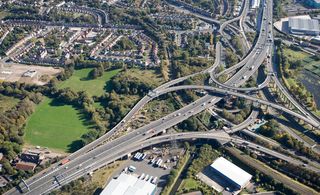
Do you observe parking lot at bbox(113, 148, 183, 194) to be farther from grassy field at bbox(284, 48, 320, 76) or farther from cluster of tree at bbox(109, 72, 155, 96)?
grassy field at bbox(284, 48, 320, 76)

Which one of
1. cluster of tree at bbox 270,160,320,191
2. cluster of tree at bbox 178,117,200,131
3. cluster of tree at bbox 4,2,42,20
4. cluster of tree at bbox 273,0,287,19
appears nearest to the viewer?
cluster of tree at bbox 270,160,320,191

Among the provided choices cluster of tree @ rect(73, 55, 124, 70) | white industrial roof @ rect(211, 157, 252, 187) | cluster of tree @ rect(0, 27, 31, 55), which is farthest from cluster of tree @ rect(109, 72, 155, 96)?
cluster of tree @ rect(0, 27, 31, 55)

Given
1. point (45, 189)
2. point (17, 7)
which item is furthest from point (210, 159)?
point (17, 7)

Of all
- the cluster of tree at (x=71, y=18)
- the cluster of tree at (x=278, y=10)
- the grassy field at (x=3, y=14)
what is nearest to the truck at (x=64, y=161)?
the cluster of tree at (x=71, y=18)

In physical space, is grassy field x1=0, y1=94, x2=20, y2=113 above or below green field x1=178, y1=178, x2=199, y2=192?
above

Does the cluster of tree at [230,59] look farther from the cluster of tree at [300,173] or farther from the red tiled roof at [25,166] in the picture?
the red tiled roof at [25,166]

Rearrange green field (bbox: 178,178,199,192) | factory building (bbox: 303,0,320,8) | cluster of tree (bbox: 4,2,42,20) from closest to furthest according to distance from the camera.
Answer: green field (bbox: 178,178,199,192) → cluster of tree (bbox: 4,2,42,20) → factory building (bbox: 303,0,320,8)

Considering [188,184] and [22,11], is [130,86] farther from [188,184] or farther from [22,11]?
[22,11]
